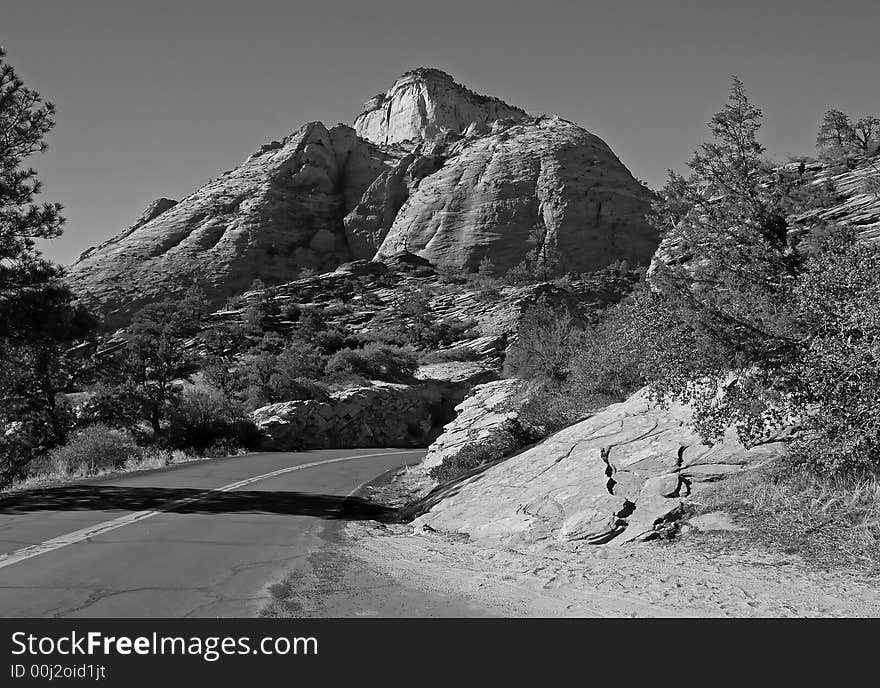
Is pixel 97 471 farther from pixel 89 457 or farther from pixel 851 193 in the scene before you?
pixel 851 193

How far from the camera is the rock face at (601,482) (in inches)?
349

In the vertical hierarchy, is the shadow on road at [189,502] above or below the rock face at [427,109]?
below

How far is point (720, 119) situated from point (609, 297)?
A: 62.4 metres

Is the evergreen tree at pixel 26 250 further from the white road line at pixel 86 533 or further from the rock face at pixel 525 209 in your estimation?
the rock face at pixel 525 209

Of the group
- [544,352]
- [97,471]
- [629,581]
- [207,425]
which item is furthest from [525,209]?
[629,581]

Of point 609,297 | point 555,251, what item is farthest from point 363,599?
point 555,251

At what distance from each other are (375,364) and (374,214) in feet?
202

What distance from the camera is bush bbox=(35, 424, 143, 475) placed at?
2100cm

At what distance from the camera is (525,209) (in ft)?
337

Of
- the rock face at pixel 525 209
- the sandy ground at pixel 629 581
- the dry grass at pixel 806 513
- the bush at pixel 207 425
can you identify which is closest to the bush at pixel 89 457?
the bush at pixel 207 425

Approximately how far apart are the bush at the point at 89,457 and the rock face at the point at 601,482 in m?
13.6

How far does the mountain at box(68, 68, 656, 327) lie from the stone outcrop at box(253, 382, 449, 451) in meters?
51.5
